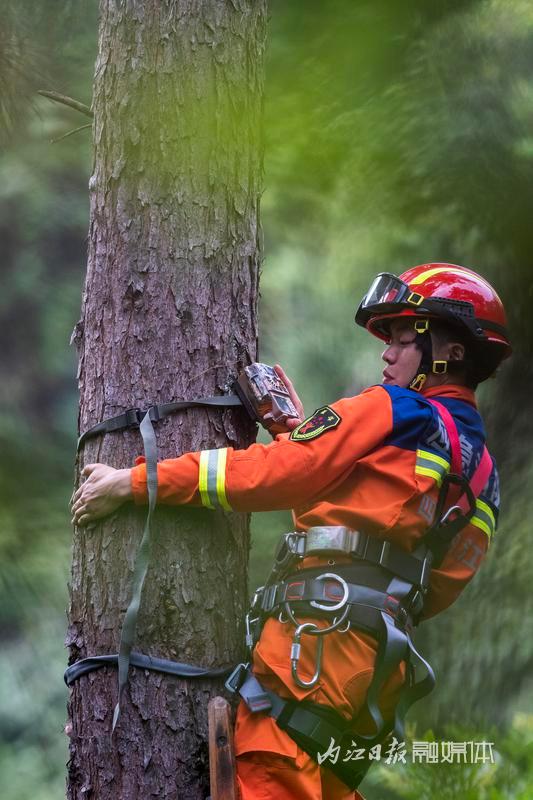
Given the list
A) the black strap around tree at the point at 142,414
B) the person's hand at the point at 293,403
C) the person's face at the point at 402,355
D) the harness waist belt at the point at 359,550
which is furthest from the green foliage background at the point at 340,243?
the harness waist belt at the point at 359,550

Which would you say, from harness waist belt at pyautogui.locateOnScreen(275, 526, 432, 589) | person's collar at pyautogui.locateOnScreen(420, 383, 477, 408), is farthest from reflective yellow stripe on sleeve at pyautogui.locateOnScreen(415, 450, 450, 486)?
person's collar at pyautogui.locateOnScreen(420, 383, 477, 408)

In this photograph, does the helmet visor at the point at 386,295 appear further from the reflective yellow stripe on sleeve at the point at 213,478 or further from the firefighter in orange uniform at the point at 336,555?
the reflective yellow stripe on sleeve at the point at 213,478

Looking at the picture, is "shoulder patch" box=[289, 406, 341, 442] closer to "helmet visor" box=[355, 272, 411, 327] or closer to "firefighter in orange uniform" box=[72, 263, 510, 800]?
"firefighter in orange uniform" box=[72, 263, 510, 800]

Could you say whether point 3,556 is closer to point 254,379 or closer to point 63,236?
point 63,236

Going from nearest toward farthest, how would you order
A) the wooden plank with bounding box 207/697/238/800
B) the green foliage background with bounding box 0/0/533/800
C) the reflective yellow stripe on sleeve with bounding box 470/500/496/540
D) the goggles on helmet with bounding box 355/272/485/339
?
the wooden plank with bounding box 207/697/238/800 → the reflective yellow stripe on sleeve with bounding box 470/500/496/540 → the goggles on helmet with bounding box 355/272/485/339 → the green foliage background with bounding box 0/0/533/800

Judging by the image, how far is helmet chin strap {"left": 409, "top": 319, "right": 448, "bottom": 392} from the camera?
3016 mm

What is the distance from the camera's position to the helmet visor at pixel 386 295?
305 centimetres

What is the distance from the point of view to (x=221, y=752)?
8.46ft

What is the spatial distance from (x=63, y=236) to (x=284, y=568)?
152 inches

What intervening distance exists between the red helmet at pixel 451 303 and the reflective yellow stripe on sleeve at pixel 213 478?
77cm

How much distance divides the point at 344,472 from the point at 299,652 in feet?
1.58

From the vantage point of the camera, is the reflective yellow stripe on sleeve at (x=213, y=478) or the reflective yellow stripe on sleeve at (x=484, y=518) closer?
the reflective yellow stripe on sleeve at (x=213, y=478)

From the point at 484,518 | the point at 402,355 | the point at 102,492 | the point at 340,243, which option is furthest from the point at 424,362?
the point at 340,243

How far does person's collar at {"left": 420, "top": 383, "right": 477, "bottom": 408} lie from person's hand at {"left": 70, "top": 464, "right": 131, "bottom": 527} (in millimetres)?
919
